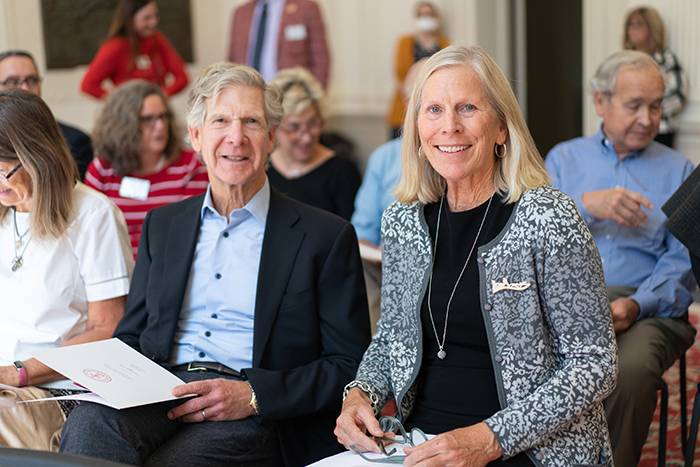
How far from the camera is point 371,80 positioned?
8070mm

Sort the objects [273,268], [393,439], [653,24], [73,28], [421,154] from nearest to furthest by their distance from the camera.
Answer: [393,439]
[421,154]
[273,268]
[653,24]
[73,28]

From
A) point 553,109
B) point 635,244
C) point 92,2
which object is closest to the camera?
point 635,244

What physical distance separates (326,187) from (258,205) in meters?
1.80

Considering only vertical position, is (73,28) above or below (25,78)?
above

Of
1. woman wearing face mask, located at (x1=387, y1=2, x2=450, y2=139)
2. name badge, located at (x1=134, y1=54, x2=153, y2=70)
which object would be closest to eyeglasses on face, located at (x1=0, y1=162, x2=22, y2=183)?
name badge, located at (x1=134, y1=54, x2=153, y2=70)

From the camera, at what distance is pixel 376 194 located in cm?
369

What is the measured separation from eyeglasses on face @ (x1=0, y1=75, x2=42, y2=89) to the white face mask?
412 centimetres

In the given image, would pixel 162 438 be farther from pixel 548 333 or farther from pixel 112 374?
pixel 548 333

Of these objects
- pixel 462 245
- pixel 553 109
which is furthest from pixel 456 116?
pixel 553 109

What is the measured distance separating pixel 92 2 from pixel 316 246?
19.9 ft

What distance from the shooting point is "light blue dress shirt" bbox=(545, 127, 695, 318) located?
102 inches

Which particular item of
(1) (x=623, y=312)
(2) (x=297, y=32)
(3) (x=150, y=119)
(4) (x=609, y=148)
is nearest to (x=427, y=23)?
(2) (x=297, y=32)

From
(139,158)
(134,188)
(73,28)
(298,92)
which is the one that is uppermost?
(73,28)

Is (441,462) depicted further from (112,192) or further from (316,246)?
(112,192)
